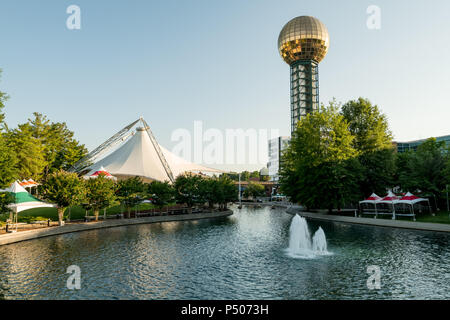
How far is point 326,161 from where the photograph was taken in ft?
147

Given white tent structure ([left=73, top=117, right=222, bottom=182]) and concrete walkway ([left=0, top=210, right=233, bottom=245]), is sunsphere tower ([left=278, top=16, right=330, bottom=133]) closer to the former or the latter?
white tent structure ([left=73, top=117, right=222, bottom=182])

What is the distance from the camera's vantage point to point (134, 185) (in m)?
40.3

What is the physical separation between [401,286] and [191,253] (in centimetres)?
1337

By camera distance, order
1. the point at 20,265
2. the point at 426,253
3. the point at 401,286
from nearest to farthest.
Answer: the point at 401,286 < the point at 20,265 < the point at 426,253

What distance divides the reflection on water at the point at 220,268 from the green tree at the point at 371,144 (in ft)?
64.3

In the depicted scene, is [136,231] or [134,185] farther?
[134,185]

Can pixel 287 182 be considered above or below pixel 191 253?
above

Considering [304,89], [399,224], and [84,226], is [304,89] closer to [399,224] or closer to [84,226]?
[399,224]

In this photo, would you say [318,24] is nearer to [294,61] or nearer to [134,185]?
[294,61]

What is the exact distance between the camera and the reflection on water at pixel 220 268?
13.2 meters

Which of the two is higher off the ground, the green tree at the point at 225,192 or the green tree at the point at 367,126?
the green tree at the point at 367,126

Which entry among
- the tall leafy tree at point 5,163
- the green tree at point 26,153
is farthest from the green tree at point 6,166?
the green tree at point 26,153

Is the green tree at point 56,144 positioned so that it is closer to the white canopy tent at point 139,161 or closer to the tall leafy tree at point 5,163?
the white canopy tent at point 139,161
